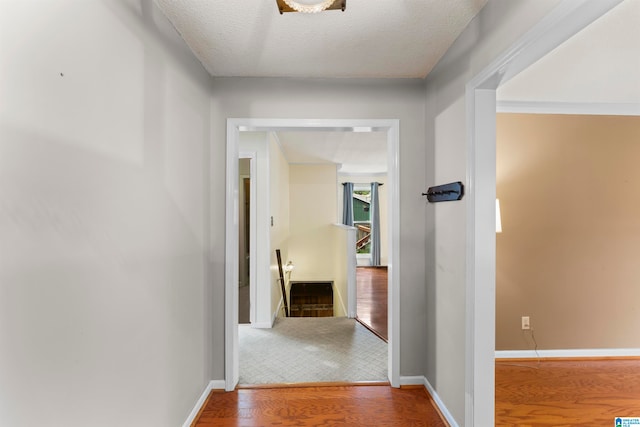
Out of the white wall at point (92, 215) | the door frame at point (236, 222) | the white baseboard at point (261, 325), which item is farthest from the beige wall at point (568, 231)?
the white wall at point (92, 215)

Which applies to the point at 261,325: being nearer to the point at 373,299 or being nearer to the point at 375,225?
the point at 373,299

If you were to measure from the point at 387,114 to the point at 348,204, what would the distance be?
5862 mm

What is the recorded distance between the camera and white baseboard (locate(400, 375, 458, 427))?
1.89m

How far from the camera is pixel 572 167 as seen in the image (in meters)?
2.89

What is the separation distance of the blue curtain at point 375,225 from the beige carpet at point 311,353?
4.78 m

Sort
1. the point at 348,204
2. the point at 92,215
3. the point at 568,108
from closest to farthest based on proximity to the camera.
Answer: the point at 92,215, the point at 568,108, the point at 348,204

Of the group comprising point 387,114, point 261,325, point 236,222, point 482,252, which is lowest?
point 261,325

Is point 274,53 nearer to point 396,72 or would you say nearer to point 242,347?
point 396,72

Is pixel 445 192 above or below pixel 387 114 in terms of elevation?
below

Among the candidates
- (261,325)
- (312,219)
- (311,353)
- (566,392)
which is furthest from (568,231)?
(312,219)

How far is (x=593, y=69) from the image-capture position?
211cm

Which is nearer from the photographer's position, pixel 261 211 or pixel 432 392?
pixel 432 392

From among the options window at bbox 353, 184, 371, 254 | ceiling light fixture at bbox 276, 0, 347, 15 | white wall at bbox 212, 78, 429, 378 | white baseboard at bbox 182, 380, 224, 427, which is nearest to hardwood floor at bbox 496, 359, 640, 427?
white wall at bbox 212, 78, 429, 378

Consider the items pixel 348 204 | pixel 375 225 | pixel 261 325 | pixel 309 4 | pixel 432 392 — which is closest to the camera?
pixel 309 4
